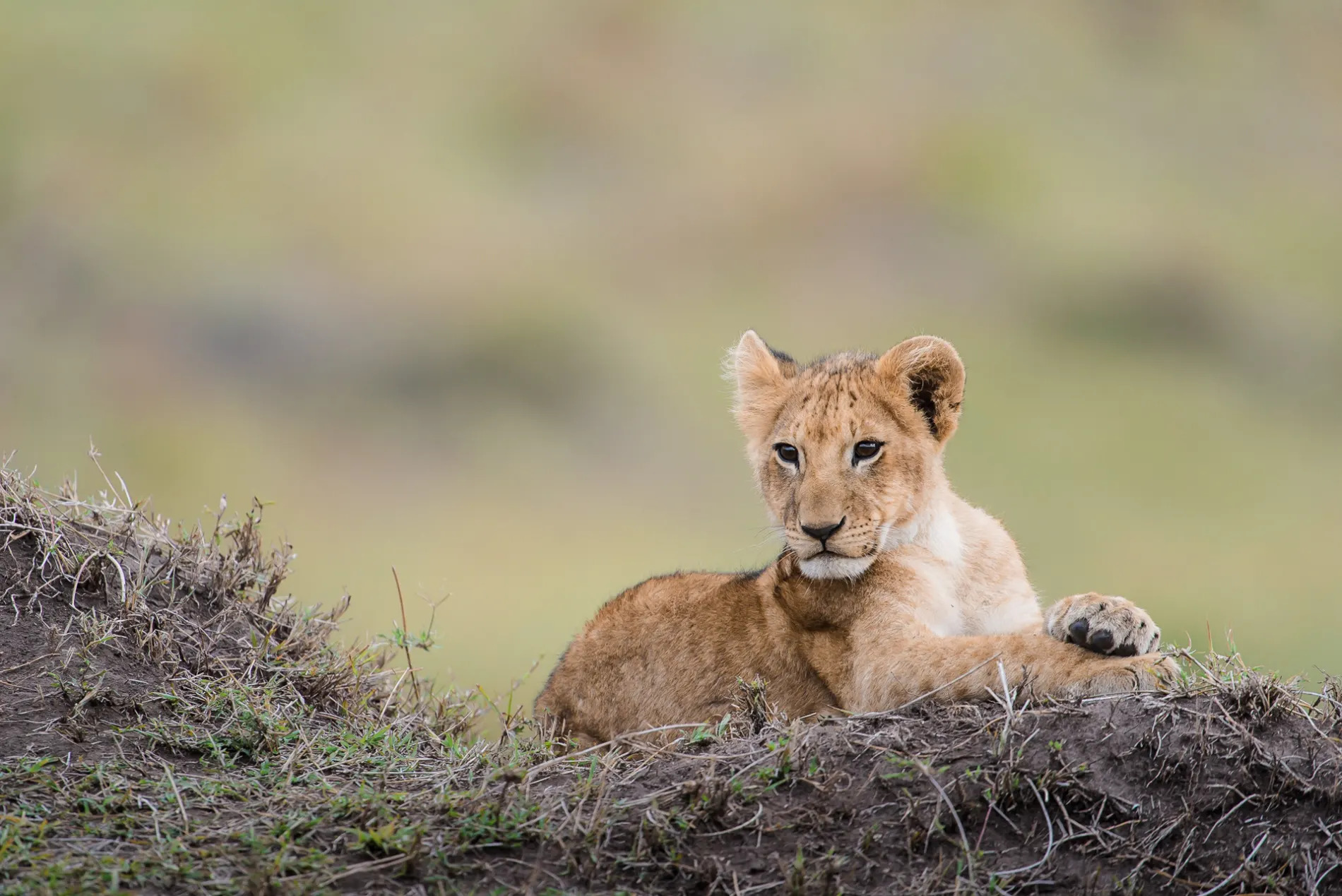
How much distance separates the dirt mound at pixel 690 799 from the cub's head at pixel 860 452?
899 millimetres

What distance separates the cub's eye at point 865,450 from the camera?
622cm

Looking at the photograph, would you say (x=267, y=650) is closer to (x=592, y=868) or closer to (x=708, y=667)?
(x=708, y=667)

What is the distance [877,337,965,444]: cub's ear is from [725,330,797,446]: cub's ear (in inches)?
28.3

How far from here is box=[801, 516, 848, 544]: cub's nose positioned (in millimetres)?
5949

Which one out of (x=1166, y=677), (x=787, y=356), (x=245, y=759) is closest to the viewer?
(x=1166, y=677)

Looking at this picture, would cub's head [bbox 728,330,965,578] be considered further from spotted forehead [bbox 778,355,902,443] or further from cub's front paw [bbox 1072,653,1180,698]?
cub's front paw [bbox 1072,653,1180,698]

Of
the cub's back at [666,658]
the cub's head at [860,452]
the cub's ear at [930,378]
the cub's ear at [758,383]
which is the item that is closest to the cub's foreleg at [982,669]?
the cub's head at [860,452]

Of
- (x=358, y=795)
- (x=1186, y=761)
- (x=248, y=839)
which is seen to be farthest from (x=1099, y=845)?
(x=248, y=839)

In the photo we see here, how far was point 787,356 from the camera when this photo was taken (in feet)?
24.4

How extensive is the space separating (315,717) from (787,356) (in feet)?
11.3

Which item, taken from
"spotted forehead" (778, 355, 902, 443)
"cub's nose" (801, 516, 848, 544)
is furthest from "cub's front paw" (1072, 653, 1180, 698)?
"spotted forehead" (778, 355, 902, 443)

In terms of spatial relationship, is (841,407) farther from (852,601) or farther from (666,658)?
(666,658)

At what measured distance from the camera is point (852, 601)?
609 cm

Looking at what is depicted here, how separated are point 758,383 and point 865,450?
3.61 ft
